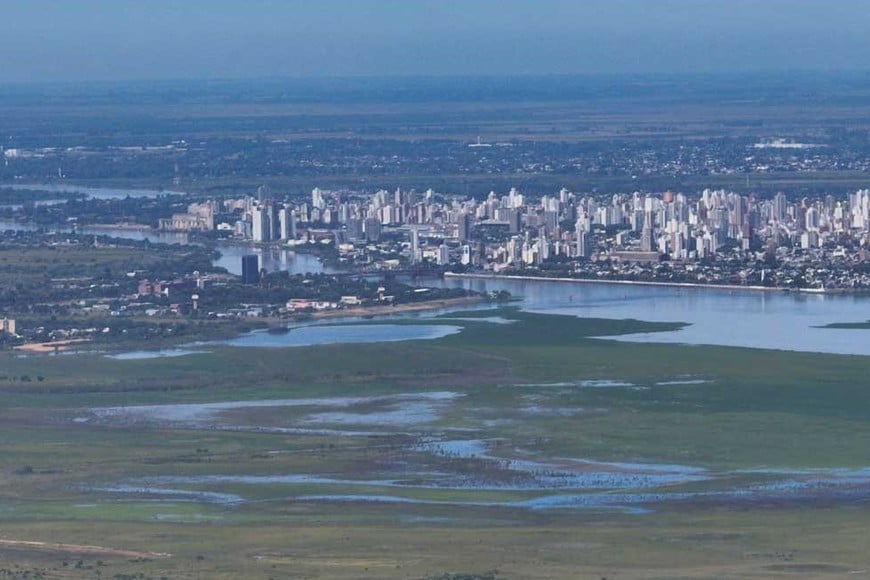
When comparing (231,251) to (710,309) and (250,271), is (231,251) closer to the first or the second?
(250,271)

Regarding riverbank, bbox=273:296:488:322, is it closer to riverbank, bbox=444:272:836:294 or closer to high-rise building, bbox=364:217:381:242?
riverbank, bbox=444:272:836:294

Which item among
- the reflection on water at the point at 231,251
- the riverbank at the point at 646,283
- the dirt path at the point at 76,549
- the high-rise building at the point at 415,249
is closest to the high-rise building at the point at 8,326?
the reflection on water at the point at 231,251

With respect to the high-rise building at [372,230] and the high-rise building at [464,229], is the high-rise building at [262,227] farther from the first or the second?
the high-rise building at [464,229]

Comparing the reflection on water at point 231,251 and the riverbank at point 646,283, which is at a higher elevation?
the riverbank at point 646,283

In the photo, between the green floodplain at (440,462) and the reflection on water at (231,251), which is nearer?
the green floodplain at (440,462)

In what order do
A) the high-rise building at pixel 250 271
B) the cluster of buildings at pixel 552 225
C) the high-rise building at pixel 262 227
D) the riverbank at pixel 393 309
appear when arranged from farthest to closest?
the high-rise building at pixel 262 227 < the cluster of buildings at pixel 552 225 < the high-rise building at pixel 250 271 < the riverbank at pixel 393 309

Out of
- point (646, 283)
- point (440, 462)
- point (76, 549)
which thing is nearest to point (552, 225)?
point (646, 283)

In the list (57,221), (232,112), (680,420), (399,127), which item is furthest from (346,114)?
(680,420)
